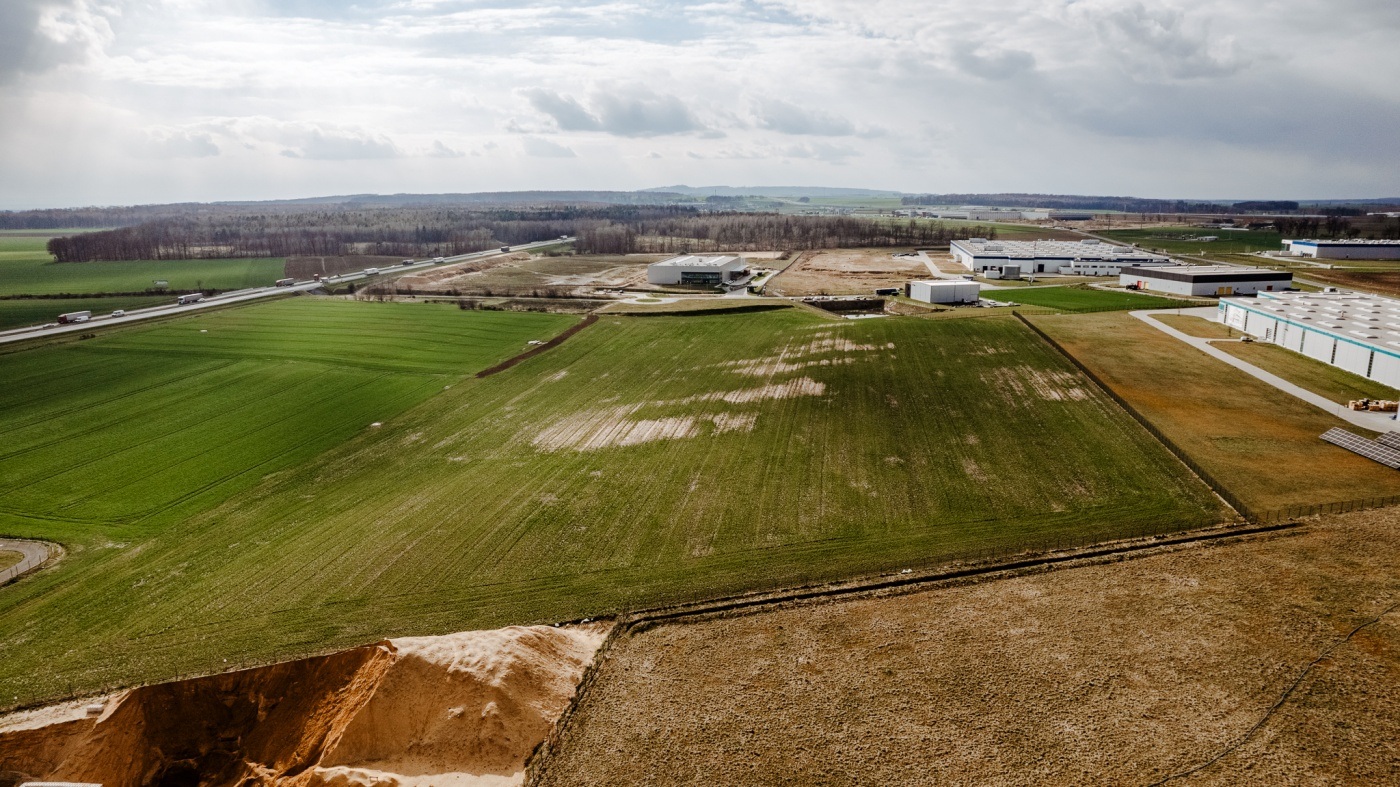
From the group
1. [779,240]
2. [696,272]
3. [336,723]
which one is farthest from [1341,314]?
[779,240]

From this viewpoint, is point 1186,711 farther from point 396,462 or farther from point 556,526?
point 396,462

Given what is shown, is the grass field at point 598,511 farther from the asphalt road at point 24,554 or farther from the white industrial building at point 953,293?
the white industrial building at point 953,293

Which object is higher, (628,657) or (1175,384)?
(1175,384)

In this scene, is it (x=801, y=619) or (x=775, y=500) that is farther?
(x=775, y=500)

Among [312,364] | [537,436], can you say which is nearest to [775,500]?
[537,436]

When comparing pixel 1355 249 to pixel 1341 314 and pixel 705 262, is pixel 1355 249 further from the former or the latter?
pixel 705 262

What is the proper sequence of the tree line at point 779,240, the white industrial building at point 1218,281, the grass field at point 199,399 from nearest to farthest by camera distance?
the grass field at point 199,399 → the white industrial building at point 1218,281 → the tree line at point 779,240

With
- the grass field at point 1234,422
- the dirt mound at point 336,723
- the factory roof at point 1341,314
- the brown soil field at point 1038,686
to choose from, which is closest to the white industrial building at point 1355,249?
the factory roof at point 1341,314
